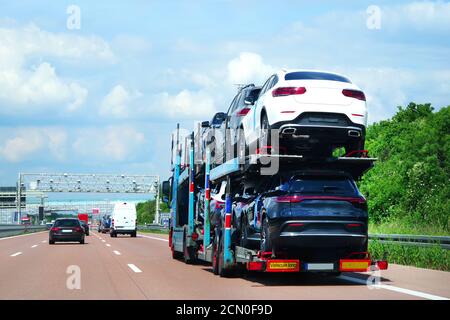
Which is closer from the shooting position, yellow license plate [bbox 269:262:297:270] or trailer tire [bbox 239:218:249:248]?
yellow license plate [bbox 269:262:297:270]

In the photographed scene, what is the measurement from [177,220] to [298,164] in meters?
9.56

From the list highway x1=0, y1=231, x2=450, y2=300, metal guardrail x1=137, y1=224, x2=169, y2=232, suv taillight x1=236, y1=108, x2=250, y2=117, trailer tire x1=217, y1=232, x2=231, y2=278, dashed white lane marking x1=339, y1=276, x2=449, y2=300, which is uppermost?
suv taillight x1=236, y1=108, x2=250, y2=117

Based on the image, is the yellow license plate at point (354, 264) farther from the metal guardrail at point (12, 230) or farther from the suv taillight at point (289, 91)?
the metal guardrail at point (12, 230)

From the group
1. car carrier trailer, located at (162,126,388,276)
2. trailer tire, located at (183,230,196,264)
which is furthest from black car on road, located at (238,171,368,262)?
trailer tire, located at (183,230,196,264)

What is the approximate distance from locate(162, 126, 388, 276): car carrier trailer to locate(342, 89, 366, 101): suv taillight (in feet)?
3.28

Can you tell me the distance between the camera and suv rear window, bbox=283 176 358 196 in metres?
12.5

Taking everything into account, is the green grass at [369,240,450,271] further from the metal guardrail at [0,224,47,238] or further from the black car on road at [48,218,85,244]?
the metal guardrail at [0,224,47,238]

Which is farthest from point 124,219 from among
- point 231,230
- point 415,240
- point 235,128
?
point 231,230

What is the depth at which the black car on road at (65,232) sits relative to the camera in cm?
3650

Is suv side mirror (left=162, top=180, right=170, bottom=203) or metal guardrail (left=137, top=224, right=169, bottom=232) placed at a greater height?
suv side mirror (left=162, top=180, right=170, bottom=203)

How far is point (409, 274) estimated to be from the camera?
50.3 feet
